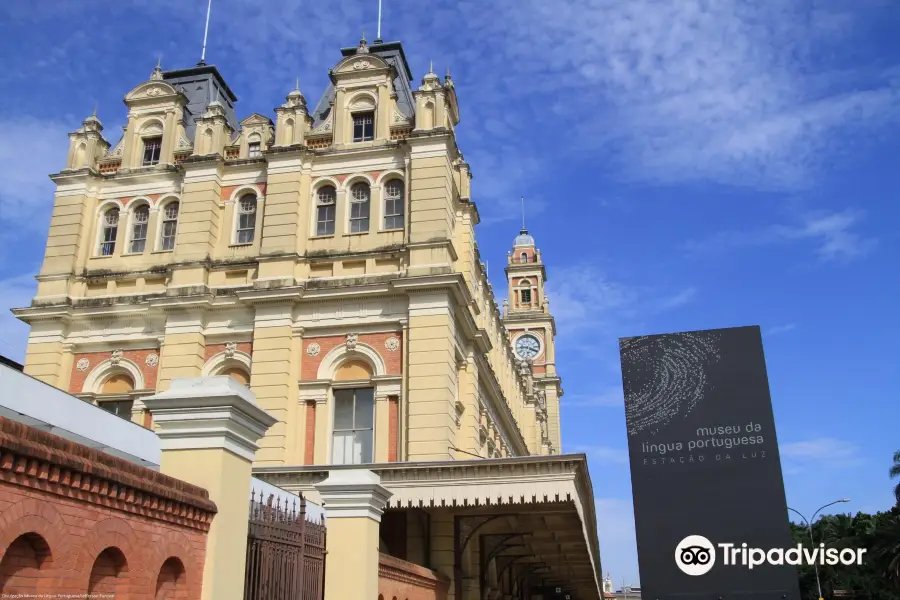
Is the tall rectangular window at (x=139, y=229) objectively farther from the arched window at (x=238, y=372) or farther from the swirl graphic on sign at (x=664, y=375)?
the swirl graphic on sign at (x=664, y=375)

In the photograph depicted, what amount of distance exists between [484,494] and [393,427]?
6251mm

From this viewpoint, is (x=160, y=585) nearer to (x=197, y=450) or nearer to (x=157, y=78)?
(x=197, y=450)

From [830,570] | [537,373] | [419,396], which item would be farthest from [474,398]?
[830,570]

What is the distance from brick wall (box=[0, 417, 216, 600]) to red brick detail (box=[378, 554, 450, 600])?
6456mm

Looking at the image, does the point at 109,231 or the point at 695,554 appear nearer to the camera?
the point at 695,554

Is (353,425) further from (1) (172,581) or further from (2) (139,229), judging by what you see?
(1) (172,581)

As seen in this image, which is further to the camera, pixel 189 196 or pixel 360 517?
pixel 189 196

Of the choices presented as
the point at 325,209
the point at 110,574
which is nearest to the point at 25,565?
the point at 110,574

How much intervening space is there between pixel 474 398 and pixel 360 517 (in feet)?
46.9

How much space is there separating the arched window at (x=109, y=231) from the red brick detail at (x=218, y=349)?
5.05 m

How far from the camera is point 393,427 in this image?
74.8 feet

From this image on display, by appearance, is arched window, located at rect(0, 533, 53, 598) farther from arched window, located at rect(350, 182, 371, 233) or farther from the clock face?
the clock face

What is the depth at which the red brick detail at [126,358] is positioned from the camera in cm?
2455

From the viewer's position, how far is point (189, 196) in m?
26.1
